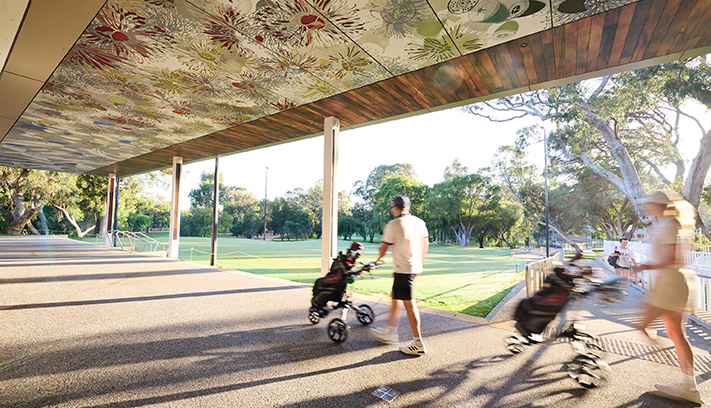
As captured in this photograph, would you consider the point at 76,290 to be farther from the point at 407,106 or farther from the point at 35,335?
the point at 407,106

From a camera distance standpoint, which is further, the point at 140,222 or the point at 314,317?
the point at 140,222

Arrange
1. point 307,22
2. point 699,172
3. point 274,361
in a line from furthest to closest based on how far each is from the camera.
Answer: point 699,172, point 307,22, point 274,361

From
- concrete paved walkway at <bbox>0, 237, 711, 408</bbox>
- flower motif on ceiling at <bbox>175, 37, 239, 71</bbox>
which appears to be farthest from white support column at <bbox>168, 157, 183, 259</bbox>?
flower motif on ceiling at <bbox>175, 37, 239, 71</bbox>

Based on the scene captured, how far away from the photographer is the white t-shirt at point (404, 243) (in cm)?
272

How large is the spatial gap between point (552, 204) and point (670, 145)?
1175 cm

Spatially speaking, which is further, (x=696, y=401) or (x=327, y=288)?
(x=327, y=288)

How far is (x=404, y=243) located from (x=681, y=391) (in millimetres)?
2123

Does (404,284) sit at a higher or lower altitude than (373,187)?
lower

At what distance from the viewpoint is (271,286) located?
226 inches

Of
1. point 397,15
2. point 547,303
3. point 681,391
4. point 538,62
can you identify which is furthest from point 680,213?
point 397,15

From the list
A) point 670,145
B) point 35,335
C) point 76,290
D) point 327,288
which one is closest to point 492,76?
point 327,288

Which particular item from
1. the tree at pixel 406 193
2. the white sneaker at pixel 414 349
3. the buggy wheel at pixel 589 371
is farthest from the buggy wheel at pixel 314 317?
the tree at pixel 406 193

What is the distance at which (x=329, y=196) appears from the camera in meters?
5.66

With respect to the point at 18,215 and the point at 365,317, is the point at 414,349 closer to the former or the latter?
the point at 365,317
